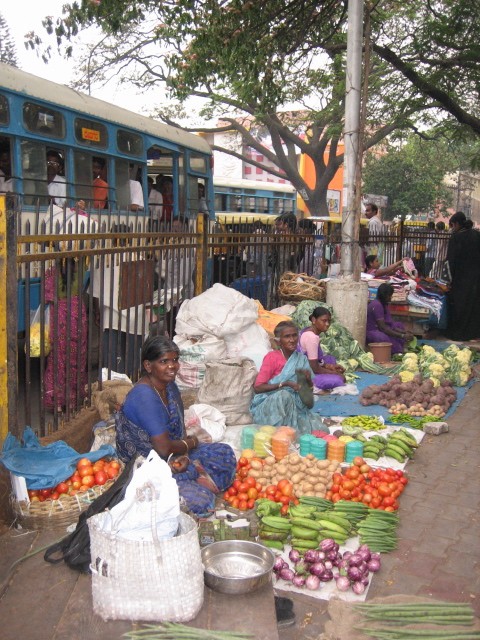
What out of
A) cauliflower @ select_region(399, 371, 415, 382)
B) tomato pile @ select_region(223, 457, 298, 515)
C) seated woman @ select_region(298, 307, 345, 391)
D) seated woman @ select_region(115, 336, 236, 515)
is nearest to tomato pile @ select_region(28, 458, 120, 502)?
seated woman @ select_region(115, 336, 236, 515)

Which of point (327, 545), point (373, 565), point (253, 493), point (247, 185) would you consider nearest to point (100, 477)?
point (253, 493)

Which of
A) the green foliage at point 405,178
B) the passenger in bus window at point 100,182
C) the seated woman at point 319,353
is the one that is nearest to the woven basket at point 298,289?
the seated woman at point 319,353

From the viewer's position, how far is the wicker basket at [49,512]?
Answer: 3918 mm

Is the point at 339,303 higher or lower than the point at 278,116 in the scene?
lower

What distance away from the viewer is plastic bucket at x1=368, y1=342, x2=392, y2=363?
921 centimetres

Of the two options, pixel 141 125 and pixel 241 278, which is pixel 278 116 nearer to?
pixel 141 125

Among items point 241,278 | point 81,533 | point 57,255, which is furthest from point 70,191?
point 81,533

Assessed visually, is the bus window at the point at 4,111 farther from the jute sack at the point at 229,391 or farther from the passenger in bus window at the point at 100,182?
the jute sack at the point at 229,391

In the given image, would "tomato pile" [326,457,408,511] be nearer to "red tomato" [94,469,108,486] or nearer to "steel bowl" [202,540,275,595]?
"steel bowl" [202,540,275,595]

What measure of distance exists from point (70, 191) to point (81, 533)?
18.8 ft

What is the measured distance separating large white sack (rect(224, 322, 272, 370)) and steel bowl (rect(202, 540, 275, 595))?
3663 millimetres

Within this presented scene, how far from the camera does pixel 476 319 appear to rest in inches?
446

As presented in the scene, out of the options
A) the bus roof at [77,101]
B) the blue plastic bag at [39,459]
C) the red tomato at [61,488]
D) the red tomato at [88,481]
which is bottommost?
the red tomato at [61,488]

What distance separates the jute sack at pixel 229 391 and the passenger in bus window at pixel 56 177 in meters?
3.20
